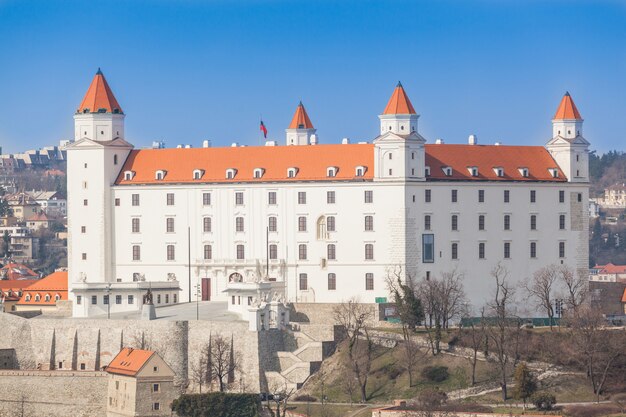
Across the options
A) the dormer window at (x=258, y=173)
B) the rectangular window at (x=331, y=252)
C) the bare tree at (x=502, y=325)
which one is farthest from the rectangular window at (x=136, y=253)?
the bare tree at (x=502, y=325)

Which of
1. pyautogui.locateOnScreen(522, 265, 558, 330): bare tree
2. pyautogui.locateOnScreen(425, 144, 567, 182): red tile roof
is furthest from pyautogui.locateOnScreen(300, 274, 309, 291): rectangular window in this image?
pyautogui.locateOnScreen(522, 265, 558, 330): bare tree

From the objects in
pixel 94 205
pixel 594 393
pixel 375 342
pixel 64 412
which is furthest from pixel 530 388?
pixel 94 205

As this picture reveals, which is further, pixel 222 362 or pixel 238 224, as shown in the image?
pixel 238 224

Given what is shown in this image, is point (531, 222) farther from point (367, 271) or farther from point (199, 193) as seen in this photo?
point (199, 193)

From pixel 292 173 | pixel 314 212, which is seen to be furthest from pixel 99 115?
pixel 314 212

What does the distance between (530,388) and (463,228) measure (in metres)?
20.7

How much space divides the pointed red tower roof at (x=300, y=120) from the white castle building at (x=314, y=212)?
587 cm

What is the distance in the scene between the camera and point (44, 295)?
409 ft

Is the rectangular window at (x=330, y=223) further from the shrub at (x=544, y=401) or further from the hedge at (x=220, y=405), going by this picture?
the shrub at (x=544, y=401)

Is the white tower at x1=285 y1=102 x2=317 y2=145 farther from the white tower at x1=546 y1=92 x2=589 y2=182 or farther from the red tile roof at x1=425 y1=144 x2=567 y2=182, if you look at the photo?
the white tower at x1=546 y1=92 x2=589 y2=182

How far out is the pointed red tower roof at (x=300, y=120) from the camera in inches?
5074

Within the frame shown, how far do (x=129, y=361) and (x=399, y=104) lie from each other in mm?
25091

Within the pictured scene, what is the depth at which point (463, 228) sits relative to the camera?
379 ft

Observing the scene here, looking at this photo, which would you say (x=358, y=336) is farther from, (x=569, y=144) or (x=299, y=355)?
(x=569, y=144)
